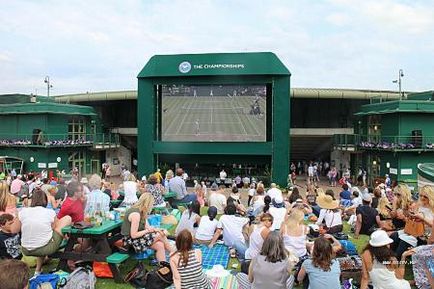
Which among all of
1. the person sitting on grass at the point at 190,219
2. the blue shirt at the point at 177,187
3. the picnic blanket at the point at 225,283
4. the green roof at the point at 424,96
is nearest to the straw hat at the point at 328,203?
the person sitting on grass at the point at 190,219

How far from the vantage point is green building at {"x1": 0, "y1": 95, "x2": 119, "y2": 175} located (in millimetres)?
26359

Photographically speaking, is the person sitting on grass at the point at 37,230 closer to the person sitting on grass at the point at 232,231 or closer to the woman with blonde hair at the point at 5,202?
the woman with blonde hair at the point at 5,202

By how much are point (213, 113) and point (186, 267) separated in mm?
19409

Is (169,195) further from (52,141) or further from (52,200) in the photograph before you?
(52,141)

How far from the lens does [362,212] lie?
27.0ft

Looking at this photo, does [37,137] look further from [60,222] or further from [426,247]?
[426,247]

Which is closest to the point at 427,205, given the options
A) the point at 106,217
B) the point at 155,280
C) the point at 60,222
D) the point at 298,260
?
the point at 298,260

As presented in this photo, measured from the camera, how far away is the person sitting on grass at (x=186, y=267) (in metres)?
4.61

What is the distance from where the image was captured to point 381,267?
4543 millimetres

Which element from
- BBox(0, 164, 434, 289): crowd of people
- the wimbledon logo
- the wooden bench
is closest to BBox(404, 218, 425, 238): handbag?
BBox(0, 164, 434, 289): crowd of people

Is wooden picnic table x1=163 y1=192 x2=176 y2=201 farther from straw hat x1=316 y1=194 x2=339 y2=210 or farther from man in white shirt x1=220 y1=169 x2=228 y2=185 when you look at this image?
man in white shirt x1=220 y1=169 x2=228 y2=185

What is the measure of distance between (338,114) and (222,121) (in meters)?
13.1

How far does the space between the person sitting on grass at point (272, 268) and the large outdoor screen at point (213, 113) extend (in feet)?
62.3

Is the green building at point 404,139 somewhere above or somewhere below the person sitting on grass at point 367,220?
above
